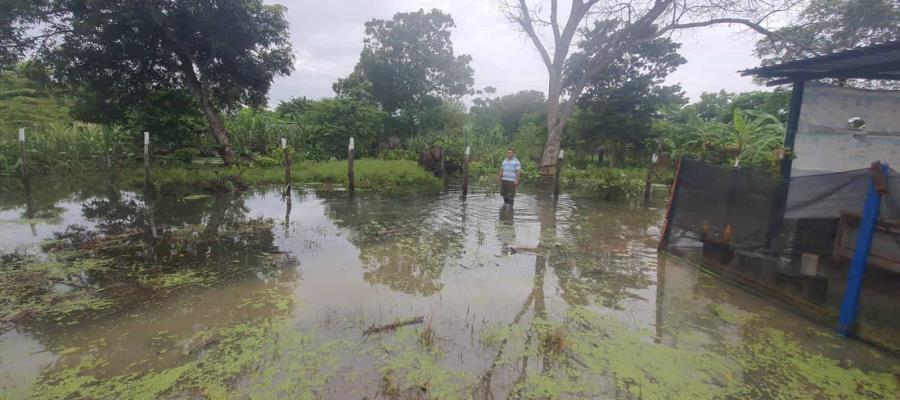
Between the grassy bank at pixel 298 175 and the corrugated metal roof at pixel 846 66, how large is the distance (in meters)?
10.8

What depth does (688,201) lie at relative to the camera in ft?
20.2

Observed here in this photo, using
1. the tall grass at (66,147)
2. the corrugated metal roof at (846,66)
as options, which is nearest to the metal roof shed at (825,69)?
the corrugated metal roof at (846,66)

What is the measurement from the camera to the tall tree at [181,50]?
42.1 ft

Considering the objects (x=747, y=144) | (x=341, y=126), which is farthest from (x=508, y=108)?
(x=747, y=144)

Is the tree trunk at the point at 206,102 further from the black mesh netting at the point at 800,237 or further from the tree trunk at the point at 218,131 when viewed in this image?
the black mesh netting at the point at 800,237

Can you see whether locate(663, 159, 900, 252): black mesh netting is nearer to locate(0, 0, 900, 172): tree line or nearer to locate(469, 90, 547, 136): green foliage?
locate(0, 0, 900, 172): tree line

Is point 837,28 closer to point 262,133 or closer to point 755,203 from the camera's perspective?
point 755,203

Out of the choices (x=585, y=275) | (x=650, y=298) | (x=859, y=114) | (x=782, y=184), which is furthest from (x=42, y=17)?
(x=859, y=114)

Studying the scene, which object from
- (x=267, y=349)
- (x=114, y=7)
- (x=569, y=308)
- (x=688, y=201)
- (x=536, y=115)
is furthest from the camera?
(x=536, y=115)

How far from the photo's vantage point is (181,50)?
1430cm

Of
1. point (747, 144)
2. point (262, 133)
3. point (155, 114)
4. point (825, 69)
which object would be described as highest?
point (825, 69)

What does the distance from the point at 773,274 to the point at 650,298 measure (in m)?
1.52

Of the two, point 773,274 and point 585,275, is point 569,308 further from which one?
point 773,274

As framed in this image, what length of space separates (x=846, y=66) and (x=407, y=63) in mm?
20379
